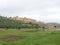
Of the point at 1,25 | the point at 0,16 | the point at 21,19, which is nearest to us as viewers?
the point at 1,25

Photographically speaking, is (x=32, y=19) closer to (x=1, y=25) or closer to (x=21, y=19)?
(x=21, y=19)

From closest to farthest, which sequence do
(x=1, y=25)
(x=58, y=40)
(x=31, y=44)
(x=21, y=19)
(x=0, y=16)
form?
(x=31, y=44) < (x=58, y=40) < (x=1, y=25) < (x=0, y=16) < (x=21, y=19)

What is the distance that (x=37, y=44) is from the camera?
2902cm

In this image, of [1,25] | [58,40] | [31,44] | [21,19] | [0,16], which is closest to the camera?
[31,44]

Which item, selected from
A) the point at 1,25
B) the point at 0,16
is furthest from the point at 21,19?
the point at 1,25

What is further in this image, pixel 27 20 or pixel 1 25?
pixel 27 20

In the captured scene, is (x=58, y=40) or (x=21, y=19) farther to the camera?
(x=21, y=19)

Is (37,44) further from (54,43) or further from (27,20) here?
(27,20)

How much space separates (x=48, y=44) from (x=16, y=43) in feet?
16.2

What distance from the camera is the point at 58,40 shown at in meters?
32.6

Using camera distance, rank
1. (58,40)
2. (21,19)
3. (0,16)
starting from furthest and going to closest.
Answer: (21,19) < (0,16) < (58,40)

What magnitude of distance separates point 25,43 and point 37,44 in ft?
6.52

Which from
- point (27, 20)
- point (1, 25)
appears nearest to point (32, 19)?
point (27, 20)

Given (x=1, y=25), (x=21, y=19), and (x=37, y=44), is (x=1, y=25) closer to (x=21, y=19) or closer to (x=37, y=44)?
(x=21, y=19)
